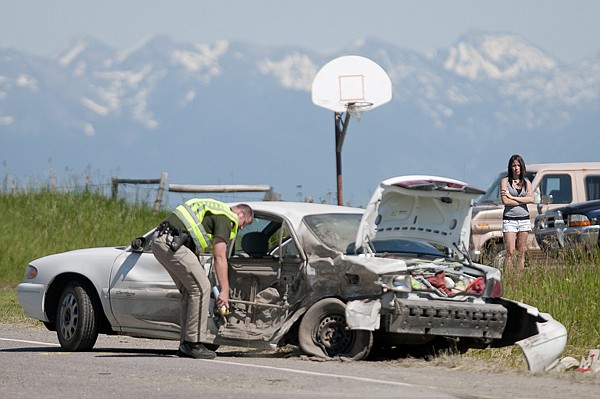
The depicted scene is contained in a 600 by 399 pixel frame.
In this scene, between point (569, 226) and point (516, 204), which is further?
point (569, 226)

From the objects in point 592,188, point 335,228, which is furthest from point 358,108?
point 335,228

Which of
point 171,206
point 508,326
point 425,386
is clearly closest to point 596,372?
point 508,326

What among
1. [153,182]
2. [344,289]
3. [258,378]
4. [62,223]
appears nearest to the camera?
[258,378]

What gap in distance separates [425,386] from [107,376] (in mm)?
2554

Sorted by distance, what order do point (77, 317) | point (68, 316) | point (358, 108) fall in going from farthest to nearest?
1. point (358, 108)
2. point (68, 316)
3. point (77, 317)

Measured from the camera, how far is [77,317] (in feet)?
42.3

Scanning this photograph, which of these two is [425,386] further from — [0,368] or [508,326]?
[0,368]

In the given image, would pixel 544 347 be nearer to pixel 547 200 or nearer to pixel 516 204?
pixel 516 204

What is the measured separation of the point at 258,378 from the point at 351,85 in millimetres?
13634

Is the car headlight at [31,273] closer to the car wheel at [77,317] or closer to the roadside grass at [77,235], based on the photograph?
the car wheel at [77,317]

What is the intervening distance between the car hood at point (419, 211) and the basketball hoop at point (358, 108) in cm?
1042

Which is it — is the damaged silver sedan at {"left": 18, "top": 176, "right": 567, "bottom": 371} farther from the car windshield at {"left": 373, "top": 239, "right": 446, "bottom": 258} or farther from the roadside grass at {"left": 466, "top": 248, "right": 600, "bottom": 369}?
the roadside grass at {"left": 466, "top": 248, "right": 600, "bottom": 369}

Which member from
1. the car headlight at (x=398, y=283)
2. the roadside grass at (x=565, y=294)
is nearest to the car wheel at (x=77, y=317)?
the car headlight at (x=398, y=283)

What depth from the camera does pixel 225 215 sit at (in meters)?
11.7
